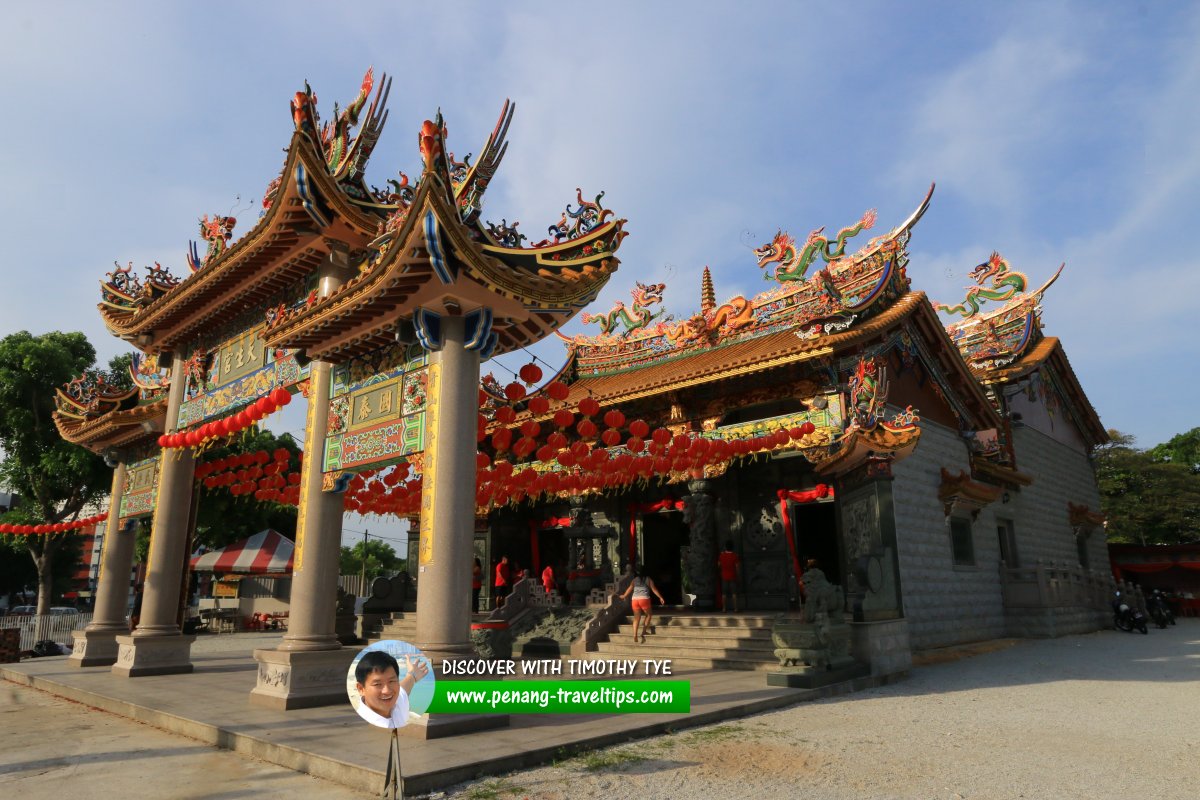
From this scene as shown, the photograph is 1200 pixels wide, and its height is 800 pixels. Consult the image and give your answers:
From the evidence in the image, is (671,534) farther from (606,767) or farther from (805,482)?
(606,767)

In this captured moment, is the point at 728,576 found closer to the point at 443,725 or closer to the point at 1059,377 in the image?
the point at 443,725

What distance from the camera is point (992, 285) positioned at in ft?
68.6

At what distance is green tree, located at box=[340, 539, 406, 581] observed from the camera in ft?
231

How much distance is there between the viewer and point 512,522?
1945 cm

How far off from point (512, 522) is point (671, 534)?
4.46 meters

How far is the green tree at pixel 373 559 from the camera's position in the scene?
231ft

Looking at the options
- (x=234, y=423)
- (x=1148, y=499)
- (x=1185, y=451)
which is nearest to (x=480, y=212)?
(x=234, y=423)

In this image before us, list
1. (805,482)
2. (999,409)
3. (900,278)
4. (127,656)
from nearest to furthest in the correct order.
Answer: (127,656) < (900,278) < (805,482) < (999,409)

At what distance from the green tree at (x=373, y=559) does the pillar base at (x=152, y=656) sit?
5879cm

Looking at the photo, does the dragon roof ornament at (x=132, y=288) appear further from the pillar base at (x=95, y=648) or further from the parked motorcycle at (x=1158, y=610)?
the parked motorcycle at (x=1158, y=610)

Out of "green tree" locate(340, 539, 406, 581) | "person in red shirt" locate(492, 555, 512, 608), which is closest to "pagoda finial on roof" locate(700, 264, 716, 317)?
"person in red shirt" locate(492, 555, 512, 608)

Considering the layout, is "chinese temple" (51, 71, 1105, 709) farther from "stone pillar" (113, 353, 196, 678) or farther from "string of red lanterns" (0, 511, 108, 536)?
"string of red lanterns" (0, 511, 108, 536)

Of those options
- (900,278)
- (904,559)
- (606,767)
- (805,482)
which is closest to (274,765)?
(606,767)

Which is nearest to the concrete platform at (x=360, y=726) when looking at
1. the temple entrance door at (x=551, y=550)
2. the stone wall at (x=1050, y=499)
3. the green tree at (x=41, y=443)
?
the temple entrance door at (x=551, y=550)
